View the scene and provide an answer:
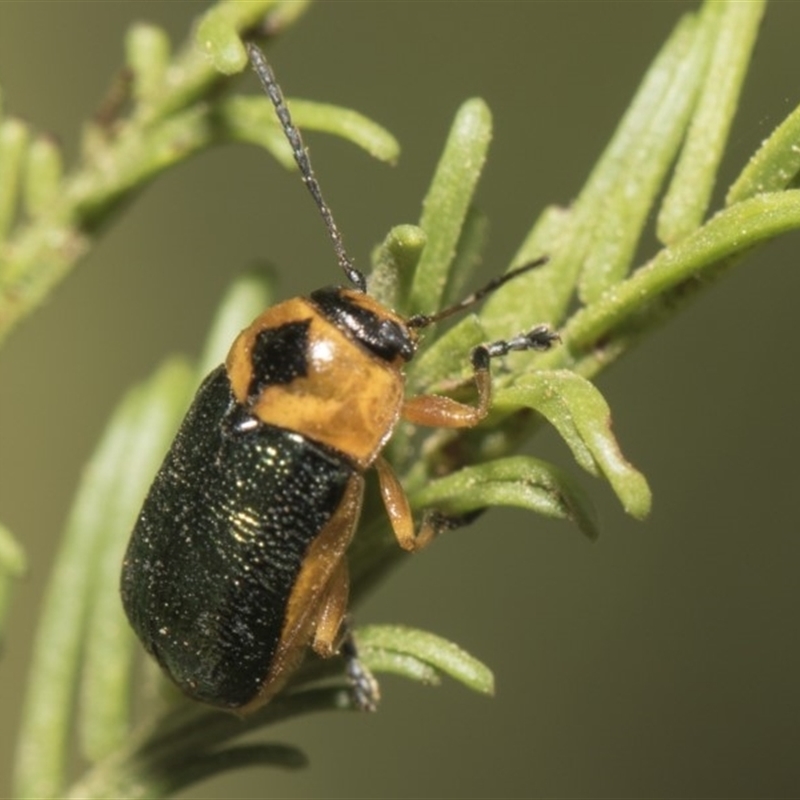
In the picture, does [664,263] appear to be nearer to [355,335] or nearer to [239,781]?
[355,335]

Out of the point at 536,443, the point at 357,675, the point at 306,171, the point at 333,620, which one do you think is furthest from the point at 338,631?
the point at 536,443

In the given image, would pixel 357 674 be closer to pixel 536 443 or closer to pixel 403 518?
pixel 403 518

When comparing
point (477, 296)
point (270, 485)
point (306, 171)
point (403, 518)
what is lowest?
point (403, 518)

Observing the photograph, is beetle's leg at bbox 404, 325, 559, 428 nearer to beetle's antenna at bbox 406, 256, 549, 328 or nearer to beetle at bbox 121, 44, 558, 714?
beetle's antenna at bbox 406, 256, 549, 328

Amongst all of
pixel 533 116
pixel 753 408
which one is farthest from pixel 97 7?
pixel 753 408

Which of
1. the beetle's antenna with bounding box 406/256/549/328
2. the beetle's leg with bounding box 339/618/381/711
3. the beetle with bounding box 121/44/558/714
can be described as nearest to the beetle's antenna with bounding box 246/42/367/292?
the beetle with bounding box 121/44/558/714

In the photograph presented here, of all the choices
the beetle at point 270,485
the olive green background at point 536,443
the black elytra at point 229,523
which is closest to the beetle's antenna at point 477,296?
the beetle at point 270,485

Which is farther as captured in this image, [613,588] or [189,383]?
[613,588]
